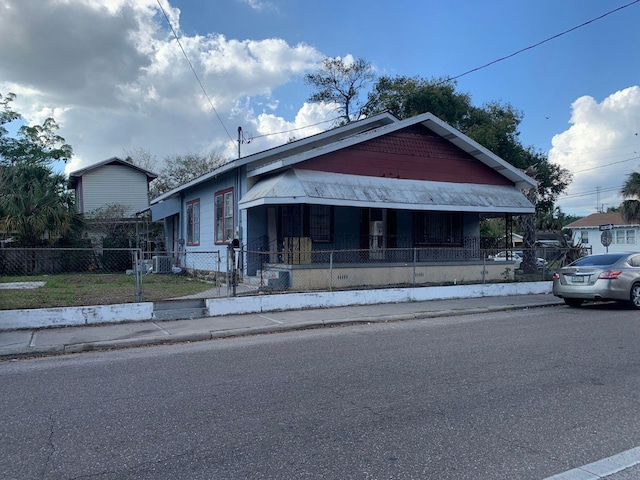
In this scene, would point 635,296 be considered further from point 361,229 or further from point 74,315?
point 74,315

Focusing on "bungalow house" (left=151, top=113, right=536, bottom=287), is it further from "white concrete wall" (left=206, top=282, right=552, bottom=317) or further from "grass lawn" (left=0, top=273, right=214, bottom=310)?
"grass lawn" (left=0, top=273, right=214, bottom=310)

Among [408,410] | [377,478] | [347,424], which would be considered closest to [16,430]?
[347,424]

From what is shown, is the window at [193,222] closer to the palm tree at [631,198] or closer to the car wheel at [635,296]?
the car wheel at [635,296]

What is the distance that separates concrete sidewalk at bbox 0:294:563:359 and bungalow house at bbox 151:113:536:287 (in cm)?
209

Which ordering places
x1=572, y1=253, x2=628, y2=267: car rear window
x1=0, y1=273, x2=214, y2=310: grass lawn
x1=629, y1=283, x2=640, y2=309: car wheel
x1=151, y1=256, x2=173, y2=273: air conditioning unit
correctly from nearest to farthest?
x1=0, y1=273, x2=214, y2=310: grass lawn → x1=629, y1=283, x2=640, y2=309: car wheel → x1=572, y1=253, x2=628, y2=267: car rear window → x1=151, y1=256, x2=173, y2=273: air conditioning unit

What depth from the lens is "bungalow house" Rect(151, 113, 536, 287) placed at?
579 inches

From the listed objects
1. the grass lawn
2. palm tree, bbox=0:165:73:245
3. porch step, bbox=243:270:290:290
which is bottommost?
the grass lawn

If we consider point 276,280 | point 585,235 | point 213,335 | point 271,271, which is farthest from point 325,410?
point 585,235

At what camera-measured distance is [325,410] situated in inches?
197

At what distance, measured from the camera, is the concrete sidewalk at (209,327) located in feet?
27.5

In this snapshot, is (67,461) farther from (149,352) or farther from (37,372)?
(149,352)

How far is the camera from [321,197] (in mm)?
13930

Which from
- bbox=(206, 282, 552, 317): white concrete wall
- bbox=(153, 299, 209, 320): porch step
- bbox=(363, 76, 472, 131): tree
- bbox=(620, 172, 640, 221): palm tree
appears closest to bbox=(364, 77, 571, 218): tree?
bbox=(363, 76, 472, 131): tree

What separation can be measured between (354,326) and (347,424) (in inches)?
234
